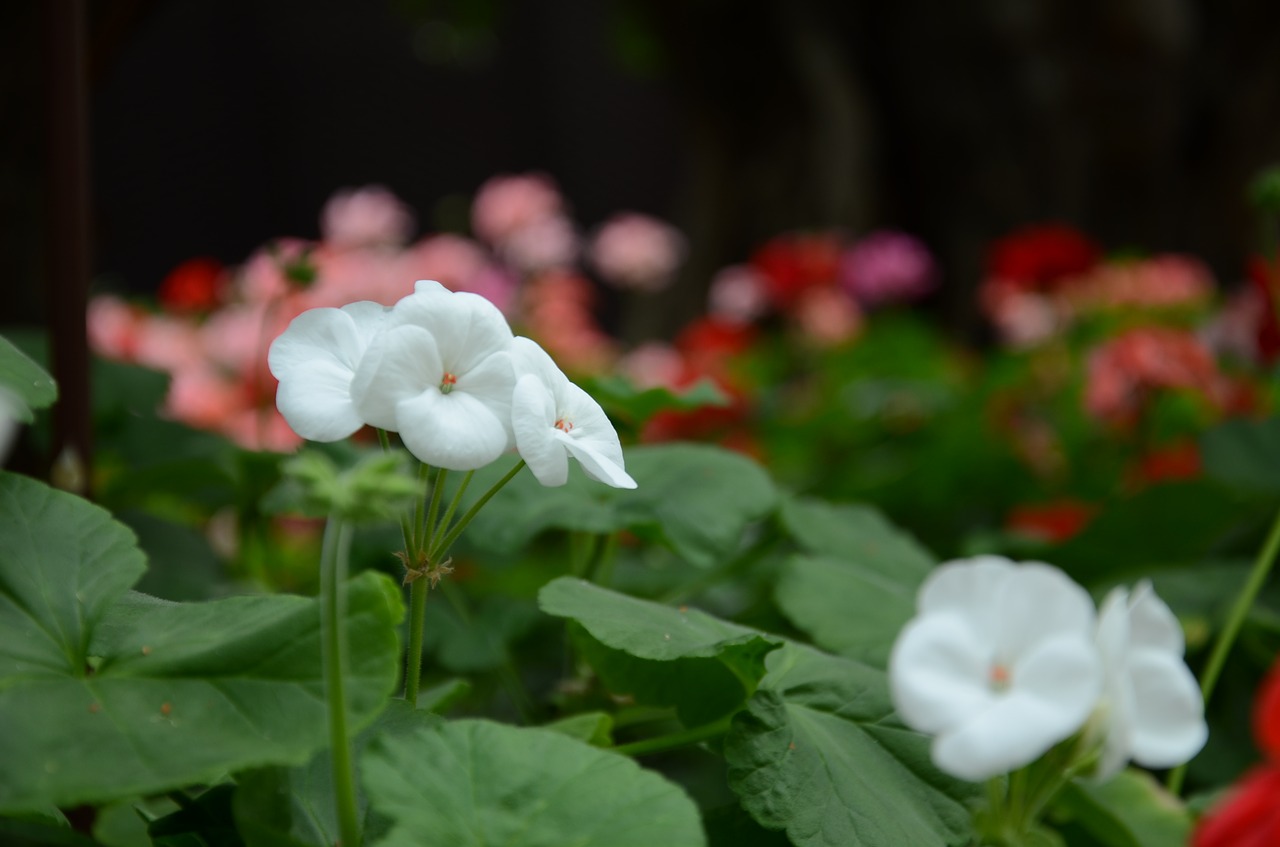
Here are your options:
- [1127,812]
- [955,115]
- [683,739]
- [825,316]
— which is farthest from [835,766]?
[955,115]

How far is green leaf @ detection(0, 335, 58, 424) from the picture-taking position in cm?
42

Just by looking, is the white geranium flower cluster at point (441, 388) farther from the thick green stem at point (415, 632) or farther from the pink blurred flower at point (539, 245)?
the pink blurred flower at point (539, 245)

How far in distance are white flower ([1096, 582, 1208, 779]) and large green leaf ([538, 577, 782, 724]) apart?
0.14 m

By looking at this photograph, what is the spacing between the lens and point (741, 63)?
3.84m

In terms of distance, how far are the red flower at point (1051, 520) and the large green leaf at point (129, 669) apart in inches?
34.5

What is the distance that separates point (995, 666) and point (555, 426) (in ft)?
0.58

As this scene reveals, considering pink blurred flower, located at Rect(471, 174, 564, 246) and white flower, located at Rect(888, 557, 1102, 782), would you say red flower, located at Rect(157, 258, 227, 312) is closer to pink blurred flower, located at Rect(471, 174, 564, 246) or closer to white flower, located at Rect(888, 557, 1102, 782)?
pink blurred flower, located at Rect(471, 174, 564, 246)

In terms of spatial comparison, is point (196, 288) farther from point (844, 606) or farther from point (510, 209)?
point (844, 606)

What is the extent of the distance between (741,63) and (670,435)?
2.64 metres

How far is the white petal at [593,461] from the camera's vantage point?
15.5 inches

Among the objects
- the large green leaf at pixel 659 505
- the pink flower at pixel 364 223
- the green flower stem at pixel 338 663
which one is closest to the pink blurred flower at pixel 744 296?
the pink flower at pixel 364 223

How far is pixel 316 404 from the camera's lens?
1.25 feet

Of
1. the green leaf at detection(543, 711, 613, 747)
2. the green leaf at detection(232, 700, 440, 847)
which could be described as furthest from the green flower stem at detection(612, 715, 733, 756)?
the green leaf at detection(232, 700, 440, 847)

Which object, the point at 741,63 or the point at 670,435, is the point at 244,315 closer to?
the point at 670,435
